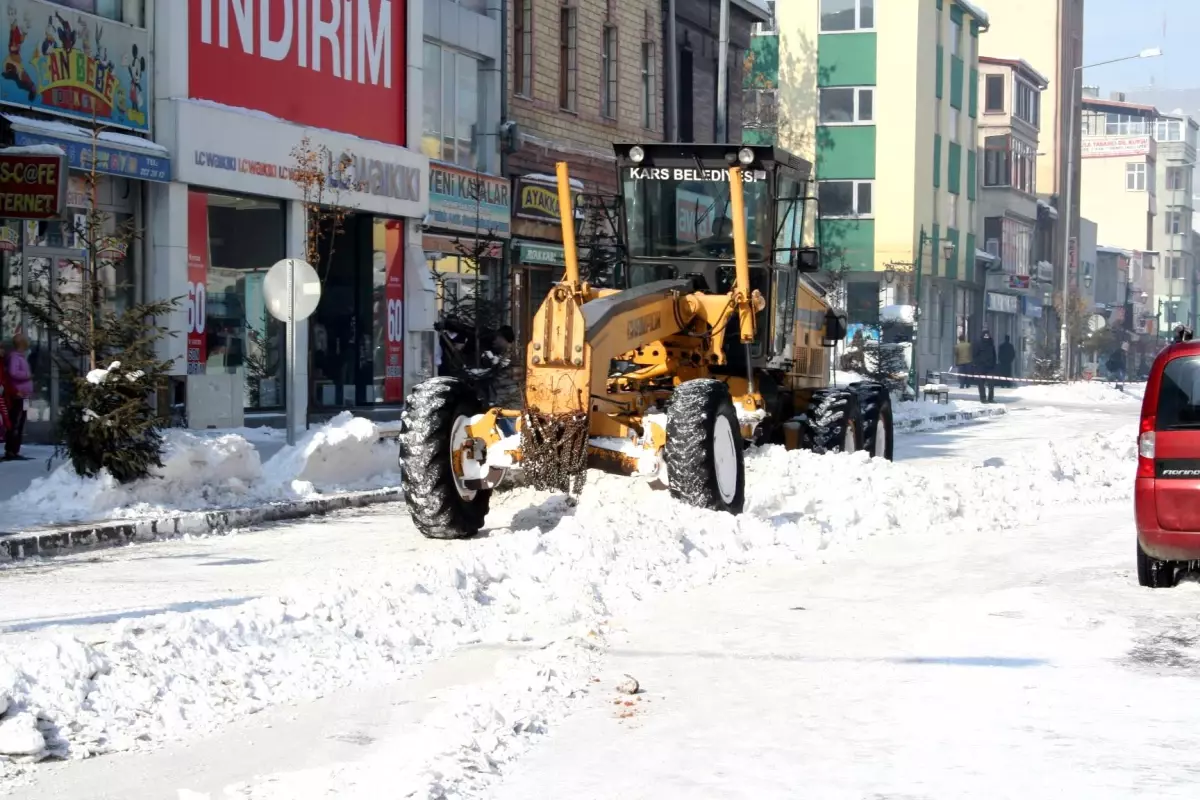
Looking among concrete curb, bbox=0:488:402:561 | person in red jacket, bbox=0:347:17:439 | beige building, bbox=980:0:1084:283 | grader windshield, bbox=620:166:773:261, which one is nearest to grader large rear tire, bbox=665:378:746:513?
grader windshield, bbox=620:166:773:261

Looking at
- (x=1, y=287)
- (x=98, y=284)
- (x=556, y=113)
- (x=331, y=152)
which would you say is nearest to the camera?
(x=98, y=284)

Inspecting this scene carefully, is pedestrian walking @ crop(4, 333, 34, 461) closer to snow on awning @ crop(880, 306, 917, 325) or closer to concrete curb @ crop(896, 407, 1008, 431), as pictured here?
concrete curb @ crop(896, 407, 1008, 431)

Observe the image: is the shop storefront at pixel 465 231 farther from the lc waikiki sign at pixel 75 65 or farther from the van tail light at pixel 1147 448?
the van tail light at pixel 1147 448

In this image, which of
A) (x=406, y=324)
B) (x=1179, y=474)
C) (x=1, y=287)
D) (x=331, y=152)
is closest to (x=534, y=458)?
(x=1179, y=474)

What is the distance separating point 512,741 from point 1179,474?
5454mm

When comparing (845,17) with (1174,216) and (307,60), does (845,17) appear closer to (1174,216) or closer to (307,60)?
(307,60)

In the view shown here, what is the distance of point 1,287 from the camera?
842 inches

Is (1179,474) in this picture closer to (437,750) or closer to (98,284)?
(437,750)

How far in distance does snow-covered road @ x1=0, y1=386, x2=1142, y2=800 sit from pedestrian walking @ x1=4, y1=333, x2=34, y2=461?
584cm

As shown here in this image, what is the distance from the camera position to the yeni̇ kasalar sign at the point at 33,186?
18531mm

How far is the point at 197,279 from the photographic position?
987 inches

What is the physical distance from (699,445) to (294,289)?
757 cm

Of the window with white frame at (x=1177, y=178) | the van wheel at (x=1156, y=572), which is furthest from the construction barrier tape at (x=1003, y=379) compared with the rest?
the window with white frame at (x=1177, y=178)

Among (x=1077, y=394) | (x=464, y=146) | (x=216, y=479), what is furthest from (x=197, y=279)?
(x=1077, y=394)
